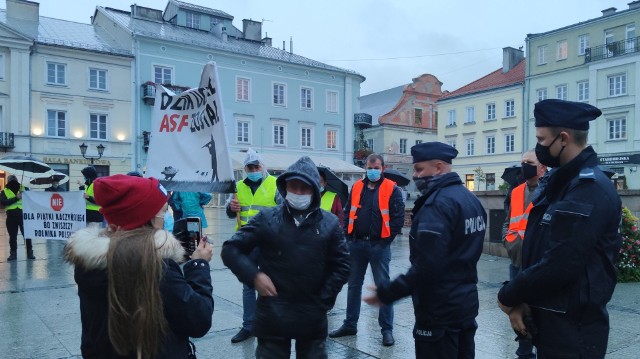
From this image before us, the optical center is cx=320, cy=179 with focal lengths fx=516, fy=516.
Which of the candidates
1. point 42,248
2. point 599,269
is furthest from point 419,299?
point 42,248

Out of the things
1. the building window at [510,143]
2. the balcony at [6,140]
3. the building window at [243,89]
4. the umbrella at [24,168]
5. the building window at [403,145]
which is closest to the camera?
the umbrella at [24,168]

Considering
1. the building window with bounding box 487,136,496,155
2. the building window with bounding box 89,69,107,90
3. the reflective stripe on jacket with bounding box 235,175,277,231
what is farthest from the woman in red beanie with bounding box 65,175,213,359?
the building window with bounding box 487,136,496,155

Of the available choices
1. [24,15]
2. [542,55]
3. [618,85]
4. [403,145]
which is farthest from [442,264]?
[403,145]

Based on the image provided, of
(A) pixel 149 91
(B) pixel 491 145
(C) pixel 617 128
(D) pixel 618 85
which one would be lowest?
(B) pixel 491 145

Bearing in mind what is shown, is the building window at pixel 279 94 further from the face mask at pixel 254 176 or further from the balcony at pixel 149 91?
the face mask at pixel 254 176

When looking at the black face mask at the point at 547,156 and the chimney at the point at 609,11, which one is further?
the chimney at the point at 609,11

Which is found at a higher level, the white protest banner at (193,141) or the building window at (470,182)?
the white protest banner at (193,141)

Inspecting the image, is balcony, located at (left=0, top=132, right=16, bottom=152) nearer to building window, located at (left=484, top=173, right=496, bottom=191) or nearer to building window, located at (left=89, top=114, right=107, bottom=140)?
building window, located at (left=89, top=114, right=107, bottom=140)

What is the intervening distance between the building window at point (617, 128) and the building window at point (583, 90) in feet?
9.73

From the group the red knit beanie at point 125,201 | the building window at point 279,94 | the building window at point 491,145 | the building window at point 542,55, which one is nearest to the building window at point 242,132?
the building window at point 279,94

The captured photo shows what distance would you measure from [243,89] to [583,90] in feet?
84.1

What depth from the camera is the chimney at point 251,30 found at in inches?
1682

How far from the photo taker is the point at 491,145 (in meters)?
44.3

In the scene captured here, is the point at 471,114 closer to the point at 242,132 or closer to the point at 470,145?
the point at 470,145
